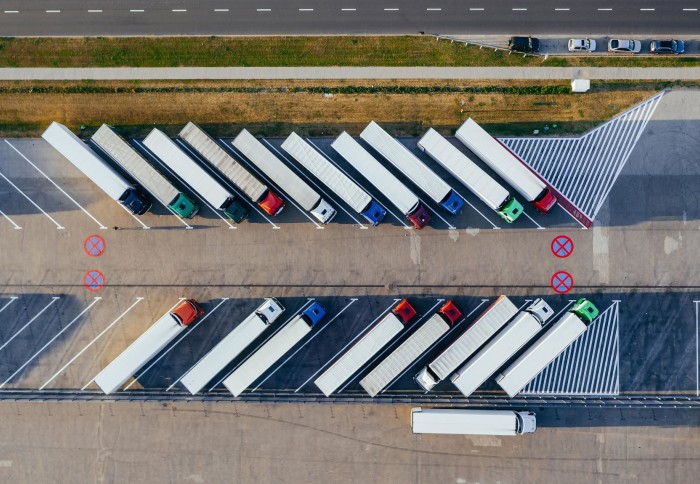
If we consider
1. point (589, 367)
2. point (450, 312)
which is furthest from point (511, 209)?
point (589, 367)

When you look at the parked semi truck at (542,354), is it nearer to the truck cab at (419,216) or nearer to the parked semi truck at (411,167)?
the parked semi truck at (411,167)

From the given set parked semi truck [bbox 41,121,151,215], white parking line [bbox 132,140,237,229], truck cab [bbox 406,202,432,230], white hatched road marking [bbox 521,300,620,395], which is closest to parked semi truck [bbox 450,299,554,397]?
white hatched road marking [bbox 521,300,620,395]

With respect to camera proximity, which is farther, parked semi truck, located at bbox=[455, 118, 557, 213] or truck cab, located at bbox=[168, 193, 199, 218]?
truck cab, located at bbox=[168, 193, 199, 218]

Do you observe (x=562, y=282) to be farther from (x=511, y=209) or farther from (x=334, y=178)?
(x=334, y=178)

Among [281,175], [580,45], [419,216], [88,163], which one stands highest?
[580,45]

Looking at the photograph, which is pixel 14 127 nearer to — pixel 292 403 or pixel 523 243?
pixel 292 403

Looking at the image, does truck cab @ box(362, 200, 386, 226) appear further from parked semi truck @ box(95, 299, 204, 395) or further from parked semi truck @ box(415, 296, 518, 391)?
parked semi truck @ box(95, 299, 204, 395)
